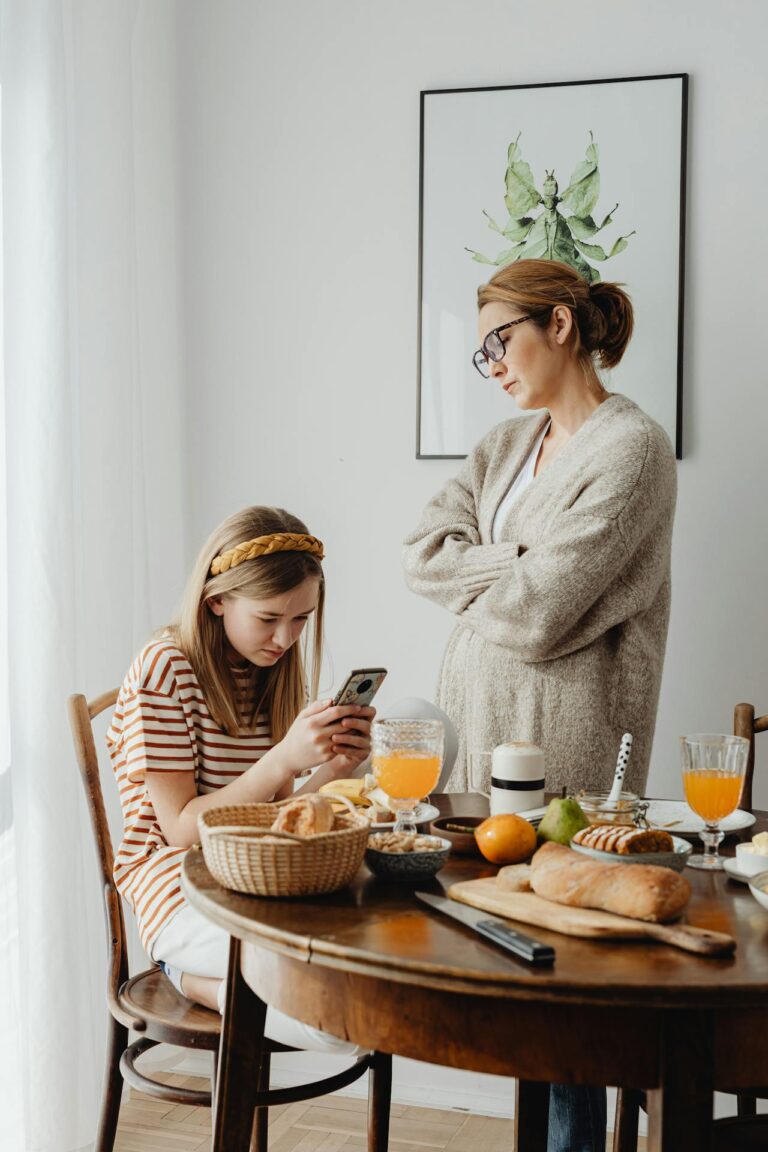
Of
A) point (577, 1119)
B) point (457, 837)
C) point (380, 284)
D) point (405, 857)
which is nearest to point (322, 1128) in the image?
point (577, 1119)

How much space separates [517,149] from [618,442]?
954mm

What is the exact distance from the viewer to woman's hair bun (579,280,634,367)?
223cm

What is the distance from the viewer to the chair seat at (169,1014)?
161cm

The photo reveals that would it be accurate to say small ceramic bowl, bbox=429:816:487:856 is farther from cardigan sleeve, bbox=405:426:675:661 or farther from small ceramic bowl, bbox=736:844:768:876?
cardigan sleeve, bbox=405:426:675:661

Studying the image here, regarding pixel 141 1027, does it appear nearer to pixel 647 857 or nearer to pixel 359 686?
pixel 359 686

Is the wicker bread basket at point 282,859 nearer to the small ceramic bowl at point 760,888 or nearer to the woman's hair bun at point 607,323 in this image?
the small ceramic bowl at point 760,888

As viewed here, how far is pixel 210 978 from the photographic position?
1655mm

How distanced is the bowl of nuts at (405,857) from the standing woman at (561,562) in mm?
804

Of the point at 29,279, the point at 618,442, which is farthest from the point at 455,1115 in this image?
the point at 29,279

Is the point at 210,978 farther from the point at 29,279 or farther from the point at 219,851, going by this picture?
the point at 29,279

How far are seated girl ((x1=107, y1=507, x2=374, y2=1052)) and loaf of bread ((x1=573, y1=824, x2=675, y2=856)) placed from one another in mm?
485

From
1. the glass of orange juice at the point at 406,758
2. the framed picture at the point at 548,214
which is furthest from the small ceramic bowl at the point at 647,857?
the framed picture at the point at 548,214

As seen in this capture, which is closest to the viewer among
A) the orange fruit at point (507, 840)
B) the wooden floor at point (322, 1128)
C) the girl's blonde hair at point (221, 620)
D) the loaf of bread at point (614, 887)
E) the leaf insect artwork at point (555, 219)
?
the loaf of bread at point (614, 887)

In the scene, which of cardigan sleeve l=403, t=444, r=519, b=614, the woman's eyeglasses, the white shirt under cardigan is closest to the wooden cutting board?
cardigan sleeve l=403, t=444, r=519, b=614
